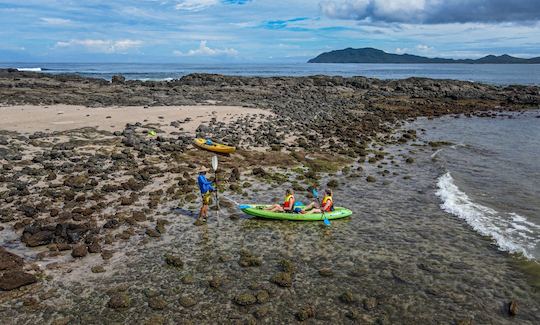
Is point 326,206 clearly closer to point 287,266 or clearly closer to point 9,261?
point 287,266

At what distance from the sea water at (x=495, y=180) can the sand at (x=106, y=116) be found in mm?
18607

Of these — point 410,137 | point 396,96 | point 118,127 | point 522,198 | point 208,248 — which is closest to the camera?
point 208,248

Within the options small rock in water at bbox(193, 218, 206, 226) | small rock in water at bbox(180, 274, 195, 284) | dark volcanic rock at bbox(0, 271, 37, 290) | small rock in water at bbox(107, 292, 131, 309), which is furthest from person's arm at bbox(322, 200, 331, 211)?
dark volcanic rock at bbox(0, 271, 37, 290)

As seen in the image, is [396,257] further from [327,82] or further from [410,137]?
[327,82]

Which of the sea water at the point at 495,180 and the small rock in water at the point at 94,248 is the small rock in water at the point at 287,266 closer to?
the small rock in water at the point at 94,248

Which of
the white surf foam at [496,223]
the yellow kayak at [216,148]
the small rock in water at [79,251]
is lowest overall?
the white surf foam at [496,223]

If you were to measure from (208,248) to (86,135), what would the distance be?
61.1ft

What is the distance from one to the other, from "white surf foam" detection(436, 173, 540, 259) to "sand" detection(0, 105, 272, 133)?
1946 centimetres

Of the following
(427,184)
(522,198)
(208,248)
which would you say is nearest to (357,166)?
(427,184)

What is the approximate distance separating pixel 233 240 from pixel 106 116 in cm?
2610

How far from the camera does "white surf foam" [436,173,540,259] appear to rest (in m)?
15.6

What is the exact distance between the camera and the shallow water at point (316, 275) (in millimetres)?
10922

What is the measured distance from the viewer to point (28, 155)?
23.6 metres

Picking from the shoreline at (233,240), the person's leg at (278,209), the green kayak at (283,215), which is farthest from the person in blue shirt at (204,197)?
the person's leg at (278,209)
